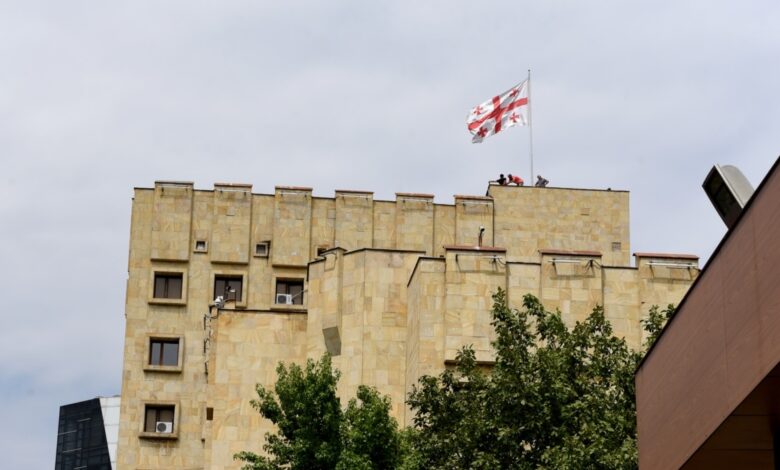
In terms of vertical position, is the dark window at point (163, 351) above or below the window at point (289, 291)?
below

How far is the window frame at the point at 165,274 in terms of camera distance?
74.9 m

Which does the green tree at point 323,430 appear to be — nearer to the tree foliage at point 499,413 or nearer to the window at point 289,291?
the tree foliage at point 499,413

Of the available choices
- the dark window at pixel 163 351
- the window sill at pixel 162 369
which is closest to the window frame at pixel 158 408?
the window sill at pixel 162 369

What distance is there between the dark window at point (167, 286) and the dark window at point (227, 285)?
57.8 inches

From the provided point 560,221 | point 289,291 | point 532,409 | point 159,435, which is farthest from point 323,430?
point 560,221

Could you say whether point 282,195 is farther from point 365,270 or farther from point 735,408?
point 735,408

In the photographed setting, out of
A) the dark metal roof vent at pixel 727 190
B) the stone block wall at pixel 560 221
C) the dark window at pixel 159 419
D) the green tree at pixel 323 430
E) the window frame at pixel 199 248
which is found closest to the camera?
the dark metal roof vent at pixel 727 190

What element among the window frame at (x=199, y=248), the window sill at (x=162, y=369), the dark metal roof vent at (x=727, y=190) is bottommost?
the dark metal roof vent at (x=727, y=190)

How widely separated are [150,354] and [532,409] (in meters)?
31.6

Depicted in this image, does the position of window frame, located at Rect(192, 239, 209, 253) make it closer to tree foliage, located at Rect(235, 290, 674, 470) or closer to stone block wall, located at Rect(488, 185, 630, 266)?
stone block wall, located at Rect(488, 185, 630, 266)

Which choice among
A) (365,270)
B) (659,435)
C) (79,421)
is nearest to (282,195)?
(365,270)

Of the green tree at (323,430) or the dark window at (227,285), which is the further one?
the dark window at (227,285)

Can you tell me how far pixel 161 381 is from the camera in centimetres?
7456

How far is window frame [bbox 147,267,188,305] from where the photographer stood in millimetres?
74875
